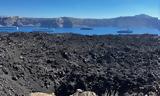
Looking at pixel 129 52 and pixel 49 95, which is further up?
pixel 129 52

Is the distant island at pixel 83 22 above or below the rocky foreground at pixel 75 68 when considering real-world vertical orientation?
below

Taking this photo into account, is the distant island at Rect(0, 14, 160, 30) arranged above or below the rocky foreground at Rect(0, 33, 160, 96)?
below

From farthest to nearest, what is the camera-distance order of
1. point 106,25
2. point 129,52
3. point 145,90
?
1. point 106,25
2. point 129,52
3. point 145,90

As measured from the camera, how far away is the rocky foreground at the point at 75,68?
2495 cm

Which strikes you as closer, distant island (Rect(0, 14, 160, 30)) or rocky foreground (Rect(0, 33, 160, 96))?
rocky foreground (Rect(0, 33, 160, 96))

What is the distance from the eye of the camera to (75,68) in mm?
28328

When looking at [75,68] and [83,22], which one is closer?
[75,68]

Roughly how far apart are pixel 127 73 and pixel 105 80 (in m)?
1.74

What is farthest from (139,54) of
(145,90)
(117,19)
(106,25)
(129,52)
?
(106,25)

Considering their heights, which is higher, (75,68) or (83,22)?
(75,68)

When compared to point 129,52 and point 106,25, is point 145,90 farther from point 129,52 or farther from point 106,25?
point 106,25

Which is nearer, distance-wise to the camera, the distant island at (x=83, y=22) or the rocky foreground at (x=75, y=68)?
the rocky foreground at (x=75, y=68)

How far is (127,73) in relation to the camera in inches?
1045

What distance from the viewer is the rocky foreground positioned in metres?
25.0
